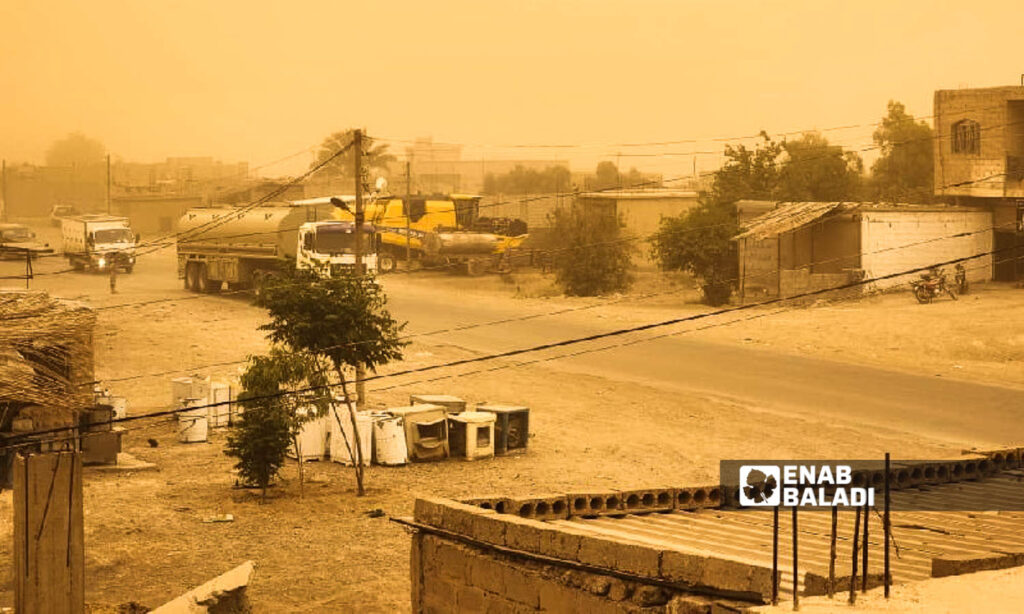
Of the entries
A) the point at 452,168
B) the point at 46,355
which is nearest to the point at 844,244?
the point at 46,355

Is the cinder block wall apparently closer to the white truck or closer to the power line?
the power line

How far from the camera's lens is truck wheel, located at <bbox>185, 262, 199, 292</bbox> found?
5256 cm

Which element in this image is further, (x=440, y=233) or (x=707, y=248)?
(x=440, y=233)

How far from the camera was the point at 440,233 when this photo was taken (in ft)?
185

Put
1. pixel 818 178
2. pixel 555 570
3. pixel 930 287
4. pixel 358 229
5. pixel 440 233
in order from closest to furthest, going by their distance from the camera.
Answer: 1. pixel 555 570
2. pixel 358 229
3. pixel 930 287
4. pixel 440 233
5. pixel 818 178

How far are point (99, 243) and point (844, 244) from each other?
107 feet

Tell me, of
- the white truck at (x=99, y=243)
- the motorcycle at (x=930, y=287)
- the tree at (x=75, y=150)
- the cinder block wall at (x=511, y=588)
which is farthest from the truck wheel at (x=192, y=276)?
the tree at (x=75, y=150)

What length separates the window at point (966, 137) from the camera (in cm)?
4691

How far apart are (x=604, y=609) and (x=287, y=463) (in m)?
15.2

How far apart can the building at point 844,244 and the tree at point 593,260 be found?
6308mm

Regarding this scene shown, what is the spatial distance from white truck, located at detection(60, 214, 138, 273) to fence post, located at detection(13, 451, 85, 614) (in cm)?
4498

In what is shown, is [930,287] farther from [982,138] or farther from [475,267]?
[475,267]

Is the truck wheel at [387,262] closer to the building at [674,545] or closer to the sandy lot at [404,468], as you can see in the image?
the sandy lot at [404,468]

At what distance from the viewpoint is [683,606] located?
9.03 m
